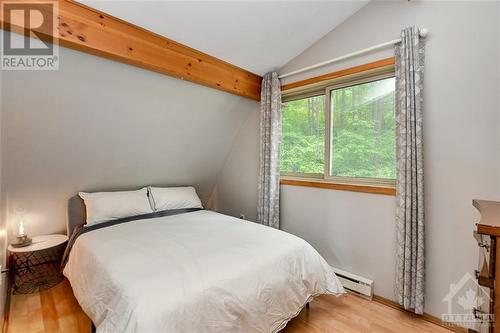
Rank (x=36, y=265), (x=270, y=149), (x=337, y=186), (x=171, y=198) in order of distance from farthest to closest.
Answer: (x=171, y=198) → (x=270, y=149) → (x=36, y=265) → (x=337, y=186)

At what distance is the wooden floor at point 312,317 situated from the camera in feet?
5.83

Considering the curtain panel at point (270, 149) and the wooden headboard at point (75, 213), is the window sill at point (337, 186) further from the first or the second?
the wooden headboard at point (75, 213)

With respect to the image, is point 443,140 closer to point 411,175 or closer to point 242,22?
point 411,175

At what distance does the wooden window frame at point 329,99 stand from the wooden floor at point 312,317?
0.99 m

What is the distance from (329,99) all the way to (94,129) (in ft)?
7.78

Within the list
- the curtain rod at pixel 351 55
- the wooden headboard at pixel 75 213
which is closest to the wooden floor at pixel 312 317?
the wooden headboard at pixel 75 213

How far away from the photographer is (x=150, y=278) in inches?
51.9

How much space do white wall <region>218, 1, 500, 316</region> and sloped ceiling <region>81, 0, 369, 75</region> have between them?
0.90ft

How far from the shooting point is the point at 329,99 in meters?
2.61

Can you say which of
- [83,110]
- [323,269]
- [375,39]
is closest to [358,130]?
[375,39]

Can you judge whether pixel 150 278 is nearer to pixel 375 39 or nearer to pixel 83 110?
pixel 83 110

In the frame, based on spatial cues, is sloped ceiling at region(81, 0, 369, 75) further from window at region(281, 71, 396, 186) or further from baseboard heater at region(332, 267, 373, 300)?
baseboard heater at region(332, 267, 373, 300)

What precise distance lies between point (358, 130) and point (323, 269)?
1364 millimetres

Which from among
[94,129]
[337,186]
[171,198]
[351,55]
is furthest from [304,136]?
[94,129]
